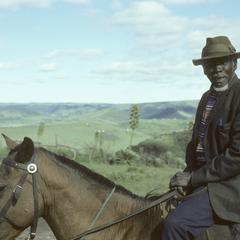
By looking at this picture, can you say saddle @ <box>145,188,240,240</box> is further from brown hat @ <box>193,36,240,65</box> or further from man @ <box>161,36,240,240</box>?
brown hat @ <box>193,36,240,65</box>

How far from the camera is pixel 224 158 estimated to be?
5617 millimetres

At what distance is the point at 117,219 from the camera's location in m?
6.05

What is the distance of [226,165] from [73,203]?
171 centimetres

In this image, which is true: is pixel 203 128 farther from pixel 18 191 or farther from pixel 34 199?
pixel 18 191

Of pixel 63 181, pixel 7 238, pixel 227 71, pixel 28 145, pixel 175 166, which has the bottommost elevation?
pixel 175 166

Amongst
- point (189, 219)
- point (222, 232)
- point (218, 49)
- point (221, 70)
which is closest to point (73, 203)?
point (189, 219)

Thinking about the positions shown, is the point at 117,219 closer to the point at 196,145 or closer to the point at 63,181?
the point at 63,181

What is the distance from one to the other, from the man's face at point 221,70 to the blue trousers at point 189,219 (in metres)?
1.25

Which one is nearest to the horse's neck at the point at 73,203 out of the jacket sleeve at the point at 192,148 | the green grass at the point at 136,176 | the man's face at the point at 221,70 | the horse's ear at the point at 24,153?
the horse's ear at the point at 24,153

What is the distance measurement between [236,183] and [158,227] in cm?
97

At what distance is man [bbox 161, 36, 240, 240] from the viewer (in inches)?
221

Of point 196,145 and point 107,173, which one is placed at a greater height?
point 196,145

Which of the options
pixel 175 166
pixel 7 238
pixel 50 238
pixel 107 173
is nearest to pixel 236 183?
pixel 7 238

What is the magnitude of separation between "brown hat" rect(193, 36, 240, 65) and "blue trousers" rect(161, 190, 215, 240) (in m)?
1.52
